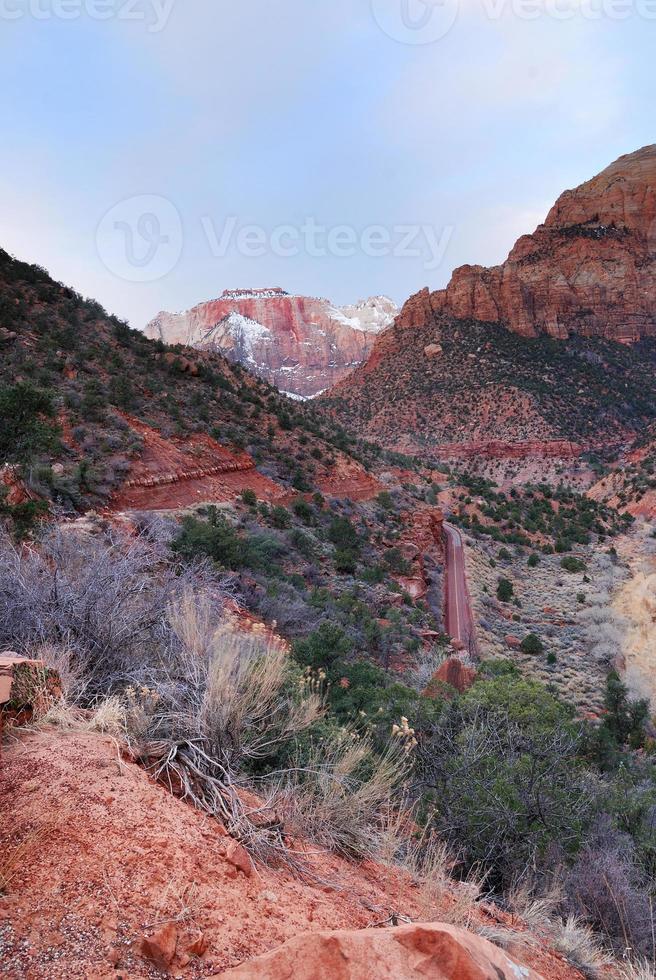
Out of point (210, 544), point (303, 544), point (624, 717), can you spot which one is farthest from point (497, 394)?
point (210, 544)

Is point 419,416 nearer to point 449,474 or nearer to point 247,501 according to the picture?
point 449,474

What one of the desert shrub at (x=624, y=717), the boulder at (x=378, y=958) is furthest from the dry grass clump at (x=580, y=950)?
the desert shrub at (x=624, y=717)

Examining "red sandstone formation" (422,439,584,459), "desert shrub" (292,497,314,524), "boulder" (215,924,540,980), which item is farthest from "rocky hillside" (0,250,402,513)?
"red sandstone formation" (422,439,584,459)

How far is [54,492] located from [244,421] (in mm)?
13621

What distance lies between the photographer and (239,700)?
3.86m

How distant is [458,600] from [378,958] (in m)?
19.9

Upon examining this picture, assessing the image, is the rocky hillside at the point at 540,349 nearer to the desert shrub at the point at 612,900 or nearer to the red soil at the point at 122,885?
the desert shrub at the point at 612,900

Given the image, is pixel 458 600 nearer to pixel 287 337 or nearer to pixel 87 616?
pixel 87 616

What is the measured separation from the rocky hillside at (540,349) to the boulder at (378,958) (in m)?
59.3

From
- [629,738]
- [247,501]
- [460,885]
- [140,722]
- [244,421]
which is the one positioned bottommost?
[629,738]

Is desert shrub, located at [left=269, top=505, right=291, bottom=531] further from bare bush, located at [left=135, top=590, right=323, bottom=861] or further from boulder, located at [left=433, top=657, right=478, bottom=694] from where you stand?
bare bush, located at [left=135, top=590, right=323, bottom=861]

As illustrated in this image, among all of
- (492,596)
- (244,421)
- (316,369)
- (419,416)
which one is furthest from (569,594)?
(316,369)

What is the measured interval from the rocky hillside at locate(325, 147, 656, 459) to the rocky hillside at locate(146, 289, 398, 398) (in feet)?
215

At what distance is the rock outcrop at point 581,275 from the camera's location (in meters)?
71.4
